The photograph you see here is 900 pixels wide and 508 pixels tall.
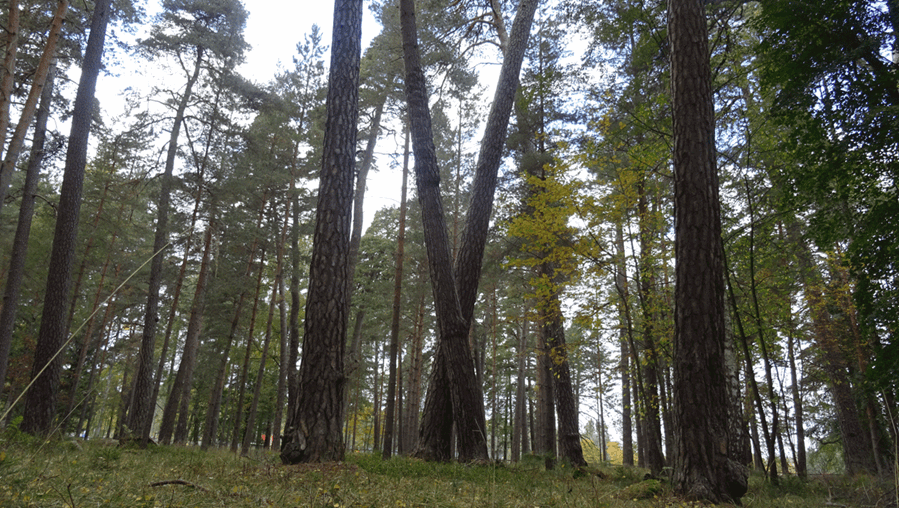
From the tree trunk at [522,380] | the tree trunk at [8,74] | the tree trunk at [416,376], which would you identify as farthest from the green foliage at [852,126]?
the tree trunk at [522,380]

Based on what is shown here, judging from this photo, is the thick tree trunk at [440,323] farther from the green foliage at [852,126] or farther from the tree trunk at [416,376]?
the tree trunk at [416,376]

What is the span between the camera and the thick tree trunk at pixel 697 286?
3582 mm

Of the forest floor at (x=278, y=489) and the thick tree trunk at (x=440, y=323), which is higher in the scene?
the thick tree trunk at (x=440, y=323)

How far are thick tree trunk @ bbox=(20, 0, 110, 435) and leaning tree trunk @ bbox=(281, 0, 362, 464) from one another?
507 centimetres

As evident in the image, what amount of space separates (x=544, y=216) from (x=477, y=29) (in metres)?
4.34

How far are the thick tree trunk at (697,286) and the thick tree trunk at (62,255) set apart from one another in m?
8.55

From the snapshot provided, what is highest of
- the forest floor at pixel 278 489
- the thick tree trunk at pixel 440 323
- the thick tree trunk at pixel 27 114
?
the thick tree trunk at pixel 27 114

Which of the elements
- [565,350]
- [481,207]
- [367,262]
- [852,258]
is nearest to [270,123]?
[367,262]

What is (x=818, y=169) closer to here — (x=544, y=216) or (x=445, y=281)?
(x=445, y=281)

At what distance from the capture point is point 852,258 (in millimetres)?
2057

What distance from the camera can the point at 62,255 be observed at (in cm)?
755

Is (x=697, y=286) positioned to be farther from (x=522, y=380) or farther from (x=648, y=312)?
(x=522, y=380)

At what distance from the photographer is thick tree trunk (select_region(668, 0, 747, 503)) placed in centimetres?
358

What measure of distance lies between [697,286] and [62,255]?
31.6 feet
